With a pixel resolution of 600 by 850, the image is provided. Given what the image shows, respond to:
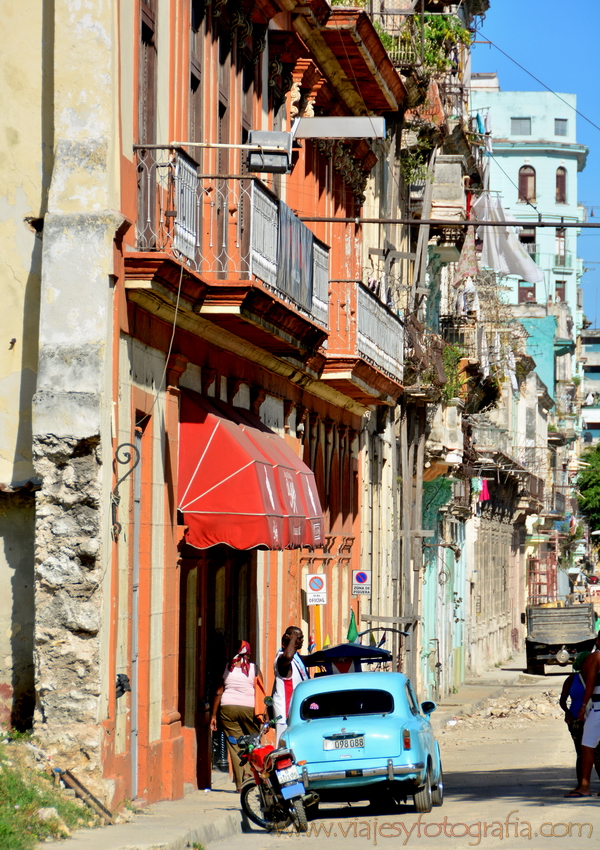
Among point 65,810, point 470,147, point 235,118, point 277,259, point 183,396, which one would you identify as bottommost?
point 65,810

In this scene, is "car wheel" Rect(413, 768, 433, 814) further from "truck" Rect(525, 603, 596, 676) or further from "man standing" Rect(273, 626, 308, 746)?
"truck" Rect(525, 603, 596, 676)

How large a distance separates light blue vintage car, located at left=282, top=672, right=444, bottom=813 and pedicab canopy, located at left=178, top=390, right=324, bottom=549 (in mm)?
1601

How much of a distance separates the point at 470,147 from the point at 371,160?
11.7 metres

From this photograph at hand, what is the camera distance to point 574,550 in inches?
3386

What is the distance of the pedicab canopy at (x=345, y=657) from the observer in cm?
1905

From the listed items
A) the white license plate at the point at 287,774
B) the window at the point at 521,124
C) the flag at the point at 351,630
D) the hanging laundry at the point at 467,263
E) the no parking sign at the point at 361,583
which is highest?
the window at the point at 521,124

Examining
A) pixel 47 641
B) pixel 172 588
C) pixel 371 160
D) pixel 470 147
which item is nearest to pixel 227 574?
pixel 172 588

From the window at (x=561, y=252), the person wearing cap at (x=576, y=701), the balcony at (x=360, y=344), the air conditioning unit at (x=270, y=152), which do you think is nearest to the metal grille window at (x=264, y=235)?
the air conditioning unit at (x=270, y=152)

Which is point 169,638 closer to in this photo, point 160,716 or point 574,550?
point 160,716

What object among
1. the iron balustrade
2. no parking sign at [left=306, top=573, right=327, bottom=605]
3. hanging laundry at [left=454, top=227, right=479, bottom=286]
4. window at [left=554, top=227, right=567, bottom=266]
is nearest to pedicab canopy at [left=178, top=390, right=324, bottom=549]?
no parking sign at [left=306, top=573, right=327, bottom=605]

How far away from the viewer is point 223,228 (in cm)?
1691

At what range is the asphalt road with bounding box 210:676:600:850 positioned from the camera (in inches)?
481

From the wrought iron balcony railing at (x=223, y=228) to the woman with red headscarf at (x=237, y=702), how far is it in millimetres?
3910

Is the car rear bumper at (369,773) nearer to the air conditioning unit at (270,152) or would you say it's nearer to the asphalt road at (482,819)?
the asphalt road at (482,819)
